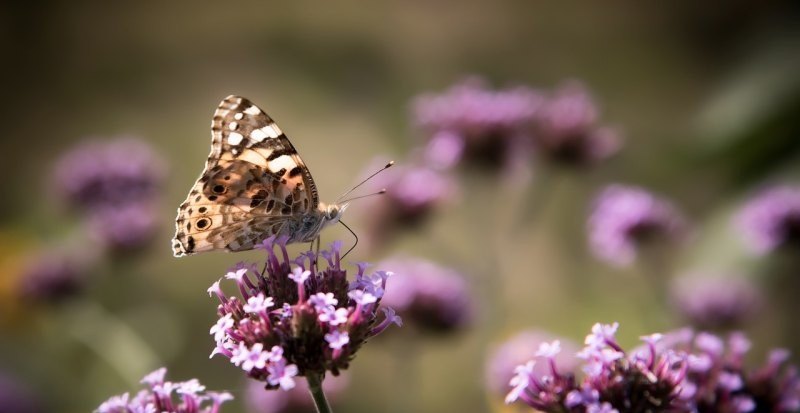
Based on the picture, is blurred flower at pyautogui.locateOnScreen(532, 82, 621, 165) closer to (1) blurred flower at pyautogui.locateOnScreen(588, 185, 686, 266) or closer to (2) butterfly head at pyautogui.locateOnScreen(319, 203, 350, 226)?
(1) blurred flower at pyautogui.locateOnScreen(588, 185, 686, 266)

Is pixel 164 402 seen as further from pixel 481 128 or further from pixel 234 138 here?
pixel 481 128

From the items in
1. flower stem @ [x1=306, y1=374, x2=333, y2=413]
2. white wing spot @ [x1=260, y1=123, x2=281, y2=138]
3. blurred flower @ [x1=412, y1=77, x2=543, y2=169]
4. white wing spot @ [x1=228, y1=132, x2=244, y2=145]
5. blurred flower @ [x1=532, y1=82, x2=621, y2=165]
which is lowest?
flower stem @ [x1=306, y1=374, x2=333, y2=413]

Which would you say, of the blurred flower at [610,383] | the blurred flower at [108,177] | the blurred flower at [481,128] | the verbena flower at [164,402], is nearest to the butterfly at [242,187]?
the verbena flower at [164,402]

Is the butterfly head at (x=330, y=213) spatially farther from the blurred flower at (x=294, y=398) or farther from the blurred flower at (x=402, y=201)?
the blurred flower at (x=402, y=201)

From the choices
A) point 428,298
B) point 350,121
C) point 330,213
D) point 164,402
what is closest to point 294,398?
point 428,298

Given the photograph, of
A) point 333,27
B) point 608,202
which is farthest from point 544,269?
point 333,27

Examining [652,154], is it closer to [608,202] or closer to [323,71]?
[608,202]

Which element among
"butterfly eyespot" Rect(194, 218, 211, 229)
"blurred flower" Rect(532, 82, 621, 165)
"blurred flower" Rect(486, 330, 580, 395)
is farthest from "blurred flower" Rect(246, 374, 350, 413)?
"blurred flower" Rect(532, 82, 621, 165)
